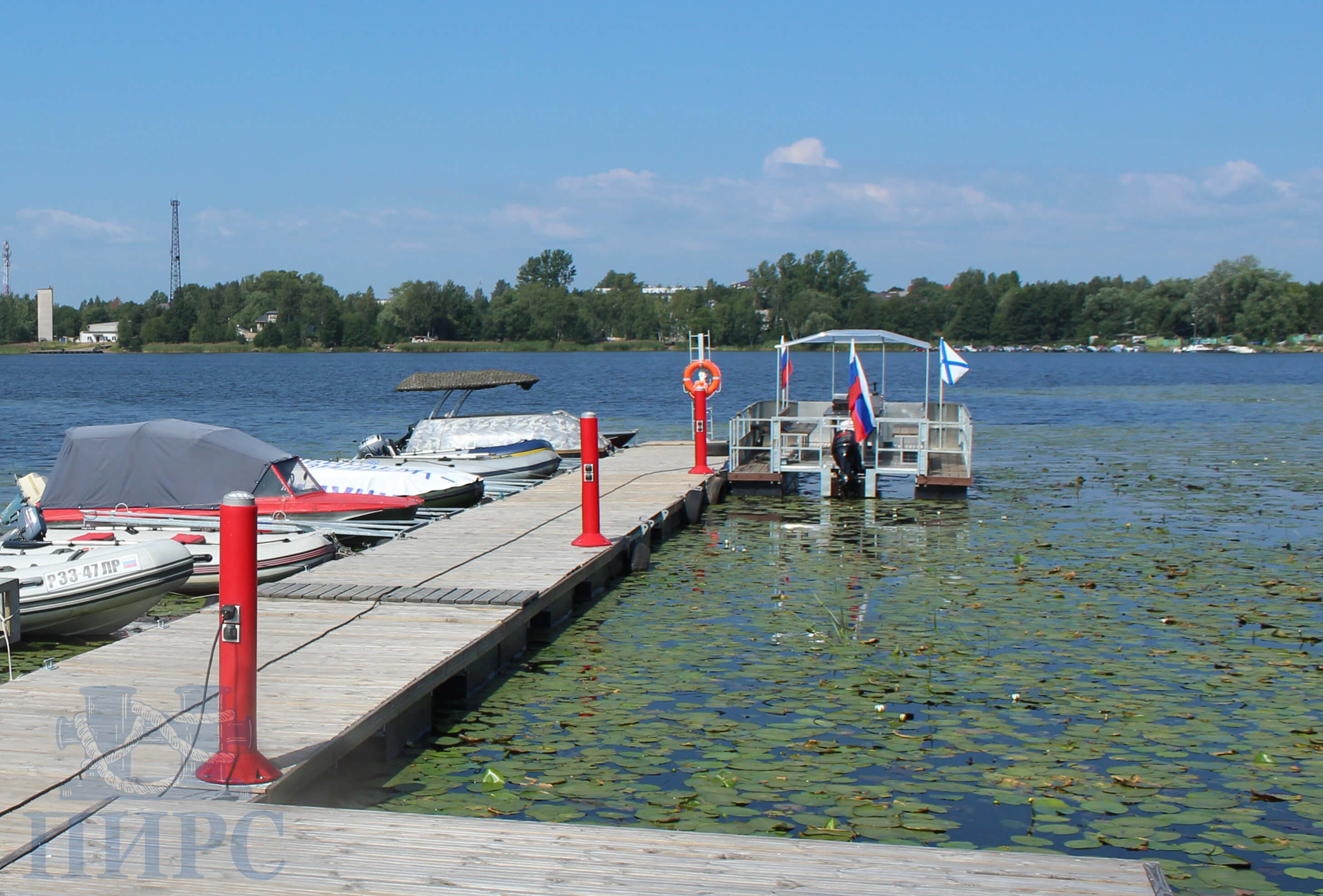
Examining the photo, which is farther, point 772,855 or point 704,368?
point 704,368

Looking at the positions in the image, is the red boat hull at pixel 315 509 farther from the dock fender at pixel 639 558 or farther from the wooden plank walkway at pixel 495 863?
the wooden plank walkway at pixel 495 863

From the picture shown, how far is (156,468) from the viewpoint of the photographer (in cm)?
1545

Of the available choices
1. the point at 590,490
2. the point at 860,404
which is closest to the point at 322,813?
the point at 590,490

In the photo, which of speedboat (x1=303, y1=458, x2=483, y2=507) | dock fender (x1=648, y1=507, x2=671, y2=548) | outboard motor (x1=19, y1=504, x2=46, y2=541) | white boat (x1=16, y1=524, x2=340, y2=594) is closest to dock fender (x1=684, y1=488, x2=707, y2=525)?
dock fender (x1=648, y1=507, x2=671, y2=548)

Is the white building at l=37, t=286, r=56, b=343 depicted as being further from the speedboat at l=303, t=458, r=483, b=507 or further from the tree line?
the speedboat at l=303, t=458, r=483, b=507

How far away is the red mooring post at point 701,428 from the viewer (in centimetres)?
2039

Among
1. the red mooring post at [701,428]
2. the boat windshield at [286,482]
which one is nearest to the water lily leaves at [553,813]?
the boat windshield at [286,482]

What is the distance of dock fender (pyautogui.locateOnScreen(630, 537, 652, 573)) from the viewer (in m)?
14.2

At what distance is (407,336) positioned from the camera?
16550cm

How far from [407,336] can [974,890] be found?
166m

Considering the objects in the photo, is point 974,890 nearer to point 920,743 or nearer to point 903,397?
point 920,743

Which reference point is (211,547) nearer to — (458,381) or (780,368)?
(458,381)

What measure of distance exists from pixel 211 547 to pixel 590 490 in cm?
427

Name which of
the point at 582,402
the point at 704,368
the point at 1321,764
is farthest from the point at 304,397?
the point at 1321,764
